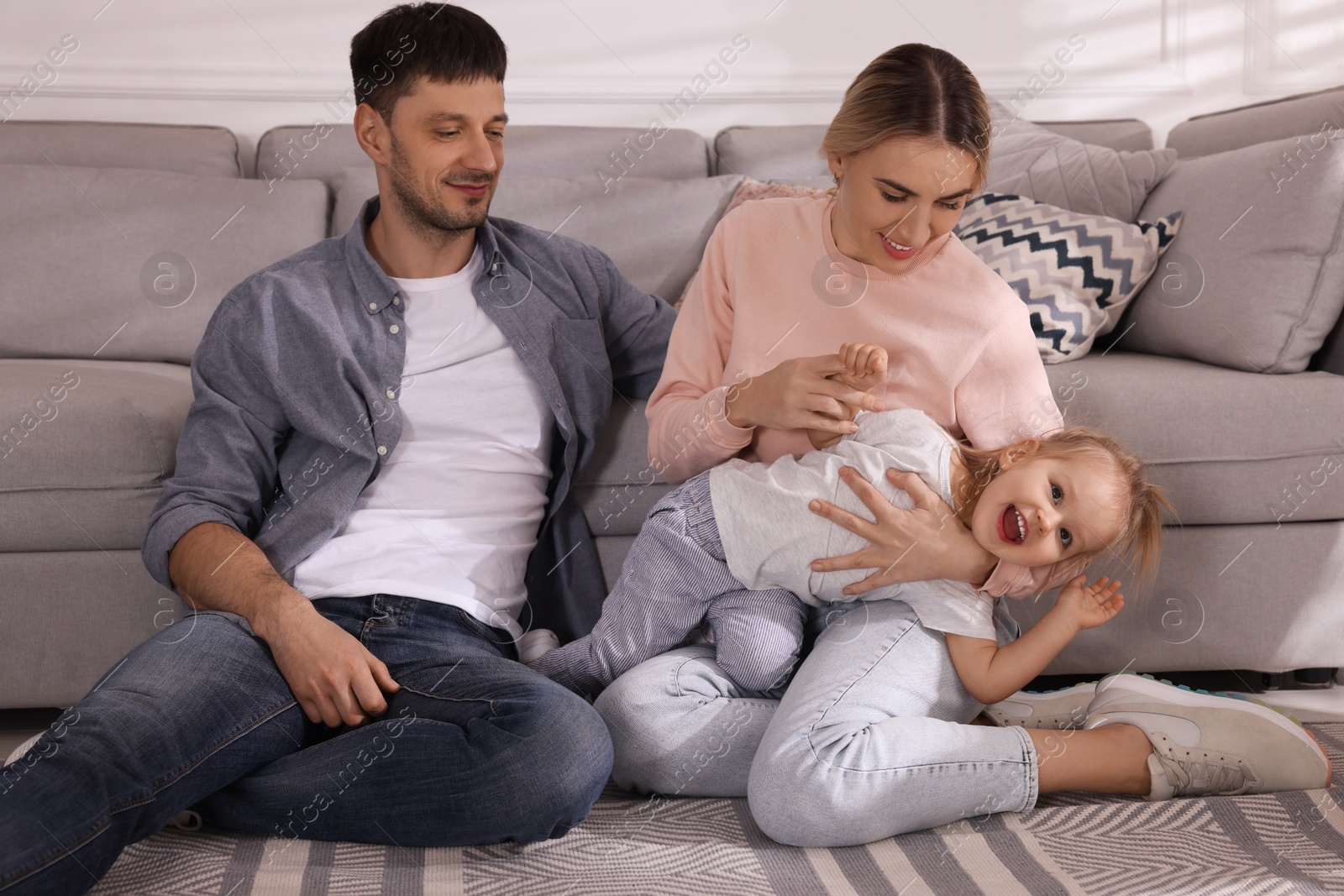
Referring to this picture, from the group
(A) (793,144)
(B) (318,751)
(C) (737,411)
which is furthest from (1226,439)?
(B) (318,751)

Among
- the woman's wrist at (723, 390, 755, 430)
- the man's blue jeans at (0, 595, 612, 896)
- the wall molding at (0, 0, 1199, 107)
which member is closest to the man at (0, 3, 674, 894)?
the man's blue jeans at (0, 595, 612, 896)

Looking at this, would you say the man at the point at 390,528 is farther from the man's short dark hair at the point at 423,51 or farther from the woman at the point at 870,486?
the woman at the point at 870,486

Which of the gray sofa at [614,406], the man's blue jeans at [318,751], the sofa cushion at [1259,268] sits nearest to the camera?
the man's blue jeans at [318,751]

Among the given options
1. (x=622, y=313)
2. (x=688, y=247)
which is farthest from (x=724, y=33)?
(x=622, y=313)

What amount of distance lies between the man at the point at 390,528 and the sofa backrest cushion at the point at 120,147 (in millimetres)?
882

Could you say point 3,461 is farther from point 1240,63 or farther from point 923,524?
point 1240,63

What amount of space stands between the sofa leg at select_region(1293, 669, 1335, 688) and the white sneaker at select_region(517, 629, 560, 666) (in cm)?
115

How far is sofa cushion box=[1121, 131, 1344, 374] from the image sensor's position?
1547 mm

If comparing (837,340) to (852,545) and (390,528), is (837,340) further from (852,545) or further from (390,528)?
(390,528)

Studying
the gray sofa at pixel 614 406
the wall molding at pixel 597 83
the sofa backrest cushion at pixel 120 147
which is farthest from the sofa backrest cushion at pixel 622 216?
the wall molding at pixel 597 83

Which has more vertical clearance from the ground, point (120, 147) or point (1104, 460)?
point (120, 147)

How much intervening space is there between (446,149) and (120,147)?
1.12m

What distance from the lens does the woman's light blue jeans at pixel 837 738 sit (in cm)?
108

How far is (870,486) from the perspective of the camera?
3.90 feet
